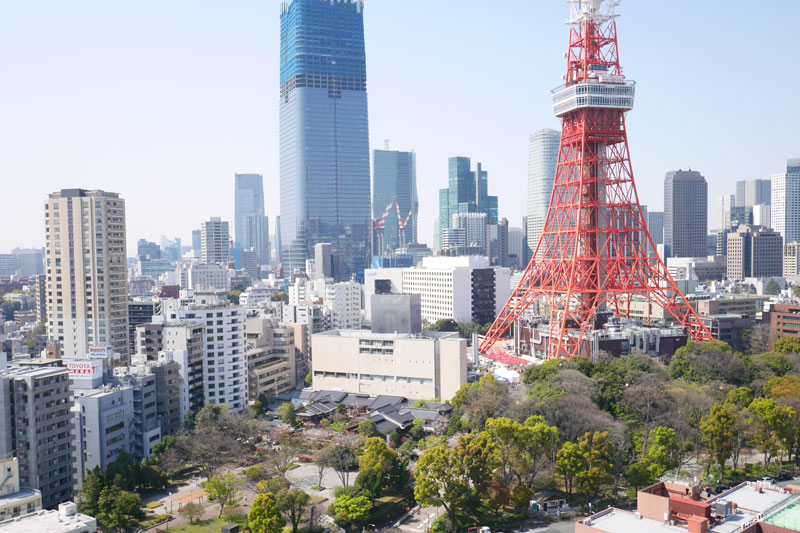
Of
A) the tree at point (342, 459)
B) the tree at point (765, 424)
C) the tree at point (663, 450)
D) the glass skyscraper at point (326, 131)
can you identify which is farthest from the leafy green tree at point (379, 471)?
the glass skyscraper at point (326, 131)

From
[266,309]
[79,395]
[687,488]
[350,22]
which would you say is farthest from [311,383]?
[350,22]

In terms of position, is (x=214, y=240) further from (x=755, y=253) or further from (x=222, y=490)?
(x=222, y=490)

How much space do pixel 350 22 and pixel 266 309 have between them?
3596 inches

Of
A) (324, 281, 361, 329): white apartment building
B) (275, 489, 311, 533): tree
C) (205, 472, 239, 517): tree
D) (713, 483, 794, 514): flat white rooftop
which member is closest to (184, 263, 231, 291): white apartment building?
(324, 281, 361, 329): white apartment building

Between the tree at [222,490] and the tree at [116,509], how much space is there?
2.88m

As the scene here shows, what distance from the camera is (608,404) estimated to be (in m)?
36.7

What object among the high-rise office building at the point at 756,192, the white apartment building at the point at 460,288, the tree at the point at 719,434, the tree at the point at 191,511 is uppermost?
the high-rise office building at the point at 756,192

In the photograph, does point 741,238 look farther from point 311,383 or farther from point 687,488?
point 687,488

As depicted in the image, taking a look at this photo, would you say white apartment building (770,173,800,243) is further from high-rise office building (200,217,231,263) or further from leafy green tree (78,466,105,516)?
leafy green tree (78,466,105,516)

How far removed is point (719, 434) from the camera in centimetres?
3023

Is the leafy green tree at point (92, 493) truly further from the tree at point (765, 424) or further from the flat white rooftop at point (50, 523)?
the tree at point (765, 424)

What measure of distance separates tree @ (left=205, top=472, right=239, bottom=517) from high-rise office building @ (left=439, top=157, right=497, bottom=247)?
15345 centimetres

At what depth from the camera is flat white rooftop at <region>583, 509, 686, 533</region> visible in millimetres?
19125

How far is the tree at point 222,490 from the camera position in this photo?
28.0m
